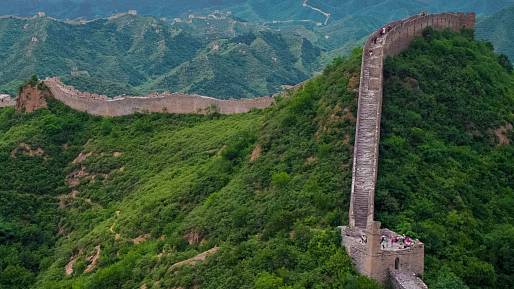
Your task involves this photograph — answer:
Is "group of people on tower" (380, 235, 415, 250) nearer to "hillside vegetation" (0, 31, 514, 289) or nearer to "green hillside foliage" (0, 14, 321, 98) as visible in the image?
"hillside vegetation" (0, 31, 514, 289)

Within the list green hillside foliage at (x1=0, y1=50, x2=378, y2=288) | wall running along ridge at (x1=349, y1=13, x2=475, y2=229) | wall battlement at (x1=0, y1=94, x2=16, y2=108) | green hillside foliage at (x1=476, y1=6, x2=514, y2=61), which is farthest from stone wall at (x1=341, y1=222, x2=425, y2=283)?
green hillside foliage at (x1=476, y1=6, x2=514, y2=61)

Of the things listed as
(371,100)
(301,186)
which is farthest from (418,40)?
(301,186)

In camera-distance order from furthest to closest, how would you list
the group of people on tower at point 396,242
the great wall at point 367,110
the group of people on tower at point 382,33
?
the group of people on tower at point 382,33 < the group of people on tower at point 396,242 < the great wall at point 367,110

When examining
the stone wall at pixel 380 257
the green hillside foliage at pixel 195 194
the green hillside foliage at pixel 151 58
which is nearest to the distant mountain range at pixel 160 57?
the green hillside foliage at pixel 151 58

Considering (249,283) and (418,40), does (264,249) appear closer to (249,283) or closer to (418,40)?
(249,283)

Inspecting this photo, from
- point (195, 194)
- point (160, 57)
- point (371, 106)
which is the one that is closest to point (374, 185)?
point (371, 106)

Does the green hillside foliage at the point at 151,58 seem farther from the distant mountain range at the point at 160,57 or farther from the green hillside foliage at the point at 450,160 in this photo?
the green hillside foliage at the point at 450,160
